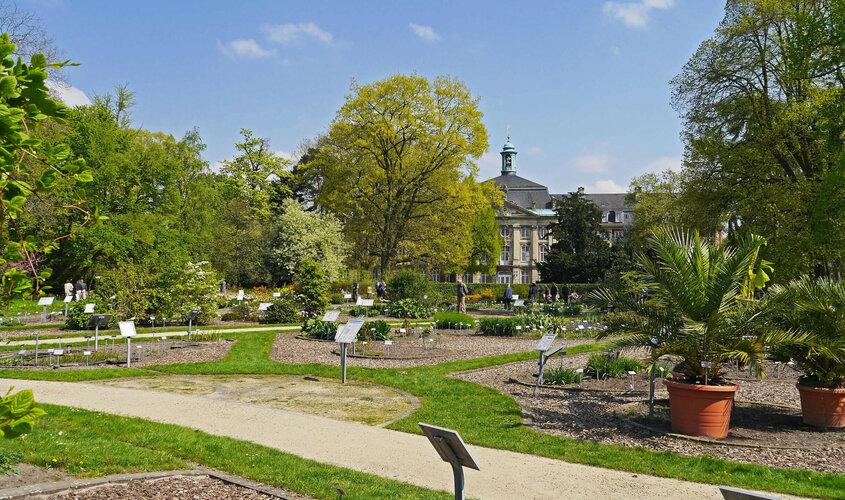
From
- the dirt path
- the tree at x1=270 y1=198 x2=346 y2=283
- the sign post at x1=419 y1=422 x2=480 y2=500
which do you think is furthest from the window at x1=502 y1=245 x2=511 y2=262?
the sign post at x1=419 y1=422 x2=480 y2=500

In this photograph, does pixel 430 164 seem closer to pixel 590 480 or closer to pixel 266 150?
pixel 266 150

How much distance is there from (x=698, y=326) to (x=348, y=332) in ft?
21.9

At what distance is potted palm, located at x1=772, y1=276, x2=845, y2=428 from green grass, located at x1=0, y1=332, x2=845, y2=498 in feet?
7.78

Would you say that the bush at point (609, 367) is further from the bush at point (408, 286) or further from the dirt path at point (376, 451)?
the bush at point (408, 286)

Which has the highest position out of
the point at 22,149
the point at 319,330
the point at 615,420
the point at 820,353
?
the point at 22,149

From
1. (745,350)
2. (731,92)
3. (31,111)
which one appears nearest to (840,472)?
(745,350)

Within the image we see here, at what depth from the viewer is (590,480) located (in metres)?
6.20

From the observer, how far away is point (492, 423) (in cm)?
862

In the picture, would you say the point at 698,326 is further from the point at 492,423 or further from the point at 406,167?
the point at 406,167

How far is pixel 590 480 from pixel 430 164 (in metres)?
30.6

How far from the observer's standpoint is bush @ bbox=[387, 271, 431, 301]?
27.2m

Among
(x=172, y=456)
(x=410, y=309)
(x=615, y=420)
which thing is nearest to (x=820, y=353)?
(x=615, y=420)

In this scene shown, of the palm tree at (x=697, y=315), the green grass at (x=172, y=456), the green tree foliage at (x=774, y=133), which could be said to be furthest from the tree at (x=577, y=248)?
the green grass at (x=172, y=456)

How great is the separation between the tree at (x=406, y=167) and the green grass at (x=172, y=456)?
28.3 metres
